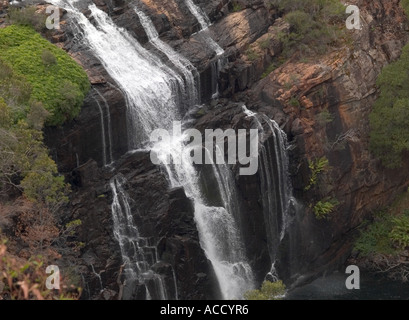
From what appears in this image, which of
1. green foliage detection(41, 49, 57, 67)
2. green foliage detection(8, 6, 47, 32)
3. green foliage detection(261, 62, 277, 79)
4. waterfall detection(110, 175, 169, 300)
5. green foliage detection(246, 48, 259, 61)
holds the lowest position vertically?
waterfall detection(110, 175, 169, 300)

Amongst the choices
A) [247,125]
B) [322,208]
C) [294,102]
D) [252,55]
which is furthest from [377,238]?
[252,55]

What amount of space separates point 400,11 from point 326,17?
5.53 m

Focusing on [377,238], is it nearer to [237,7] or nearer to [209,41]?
[209,41]

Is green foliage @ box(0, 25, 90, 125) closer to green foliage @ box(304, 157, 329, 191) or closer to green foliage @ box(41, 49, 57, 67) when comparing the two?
green foliage @ box(41, 49, 57, 67)

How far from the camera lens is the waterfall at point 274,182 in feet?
99.5

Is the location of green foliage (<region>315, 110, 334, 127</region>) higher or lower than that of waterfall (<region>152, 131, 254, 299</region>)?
higher

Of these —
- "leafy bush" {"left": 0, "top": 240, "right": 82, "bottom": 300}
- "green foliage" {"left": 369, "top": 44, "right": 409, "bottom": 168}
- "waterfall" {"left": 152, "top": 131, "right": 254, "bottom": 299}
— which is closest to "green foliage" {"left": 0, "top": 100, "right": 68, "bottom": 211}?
"leafy bush" {"left": 0, "top": 240, "right": 82, "bottom": 300}

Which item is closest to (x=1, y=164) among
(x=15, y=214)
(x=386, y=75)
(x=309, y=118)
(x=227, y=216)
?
(x=15, y=214)

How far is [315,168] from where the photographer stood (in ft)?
106

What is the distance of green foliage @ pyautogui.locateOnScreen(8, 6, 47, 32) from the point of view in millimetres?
30625

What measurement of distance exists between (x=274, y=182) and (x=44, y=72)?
486 inches

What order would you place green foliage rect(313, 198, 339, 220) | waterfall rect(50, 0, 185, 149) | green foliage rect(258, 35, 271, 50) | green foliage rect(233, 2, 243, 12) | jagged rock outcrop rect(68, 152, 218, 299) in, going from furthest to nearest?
green foliage rect(233, 2, 243, 12), green foliage rect(258, 35, 271, 50), green foliage rect(313, 198, 339, 220), waterfall rect(50, 0, 185, 149), jagged rock outcrop rect(68, 152, 218, 299)

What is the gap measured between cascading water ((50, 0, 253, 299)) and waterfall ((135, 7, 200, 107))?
0.42ft
